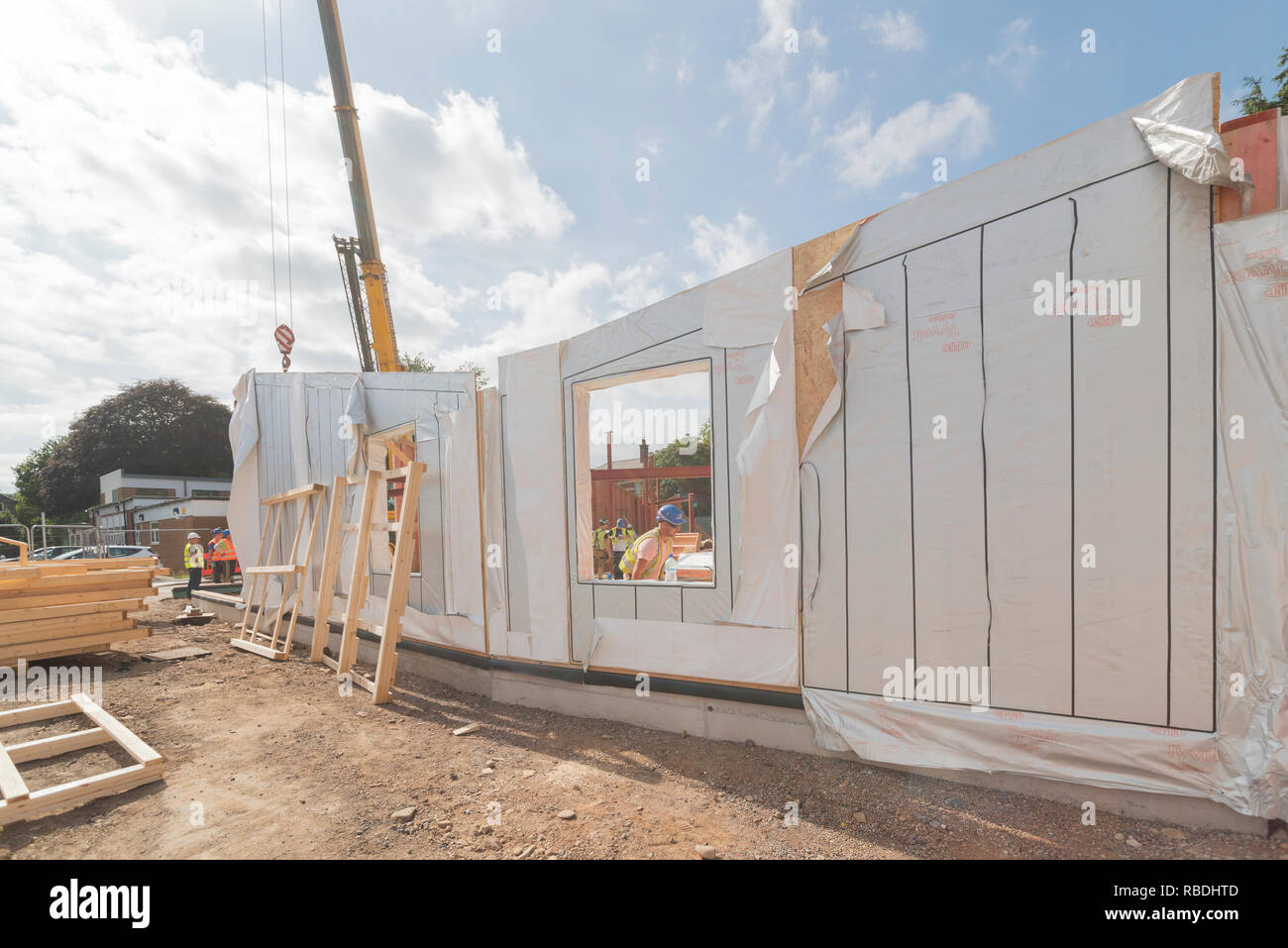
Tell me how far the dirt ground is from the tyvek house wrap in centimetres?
26

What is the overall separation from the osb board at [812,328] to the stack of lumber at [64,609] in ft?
27.5

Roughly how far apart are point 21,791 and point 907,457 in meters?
5.38

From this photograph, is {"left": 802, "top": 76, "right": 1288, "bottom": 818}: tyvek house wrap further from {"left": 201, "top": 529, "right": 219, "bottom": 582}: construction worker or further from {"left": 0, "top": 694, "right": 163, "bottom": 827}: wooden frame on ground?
{"left": 201, "top": 529, "right": 219, "bottom": 582}: construction worker

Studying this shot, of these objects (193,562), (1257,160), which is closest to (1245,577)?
(1257,160)

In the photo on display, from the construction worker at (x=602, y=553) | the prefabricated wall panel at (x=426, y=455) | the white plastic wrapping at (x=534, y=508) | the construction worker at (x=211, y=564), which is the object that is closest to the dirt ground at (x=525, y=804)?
the white plastic wrapping at (x=534, y=508)

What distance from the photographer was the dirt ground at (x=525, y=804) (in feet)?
9.30

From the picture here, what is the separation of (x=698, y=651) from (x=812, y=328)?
2.42 metres

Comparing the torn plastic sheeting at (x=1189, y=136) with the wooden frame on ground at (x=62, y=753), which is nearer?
the torn plastic sheeting at (x=1189, y=136)

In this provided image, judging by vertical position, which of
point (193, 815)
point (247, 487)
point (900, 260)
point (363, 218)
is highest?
point (363, 218)

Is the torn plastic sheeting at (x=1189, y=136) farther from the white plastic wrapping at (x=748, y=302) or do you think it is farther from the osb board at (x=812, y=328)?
the white plastic wrapping at (x=748, y=302)

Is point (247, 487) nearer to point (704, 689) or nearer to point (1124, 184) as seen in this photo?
point (704, 689)

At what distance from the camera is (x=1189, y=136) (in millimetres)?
2566

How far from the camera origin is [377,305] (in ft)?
33.9
